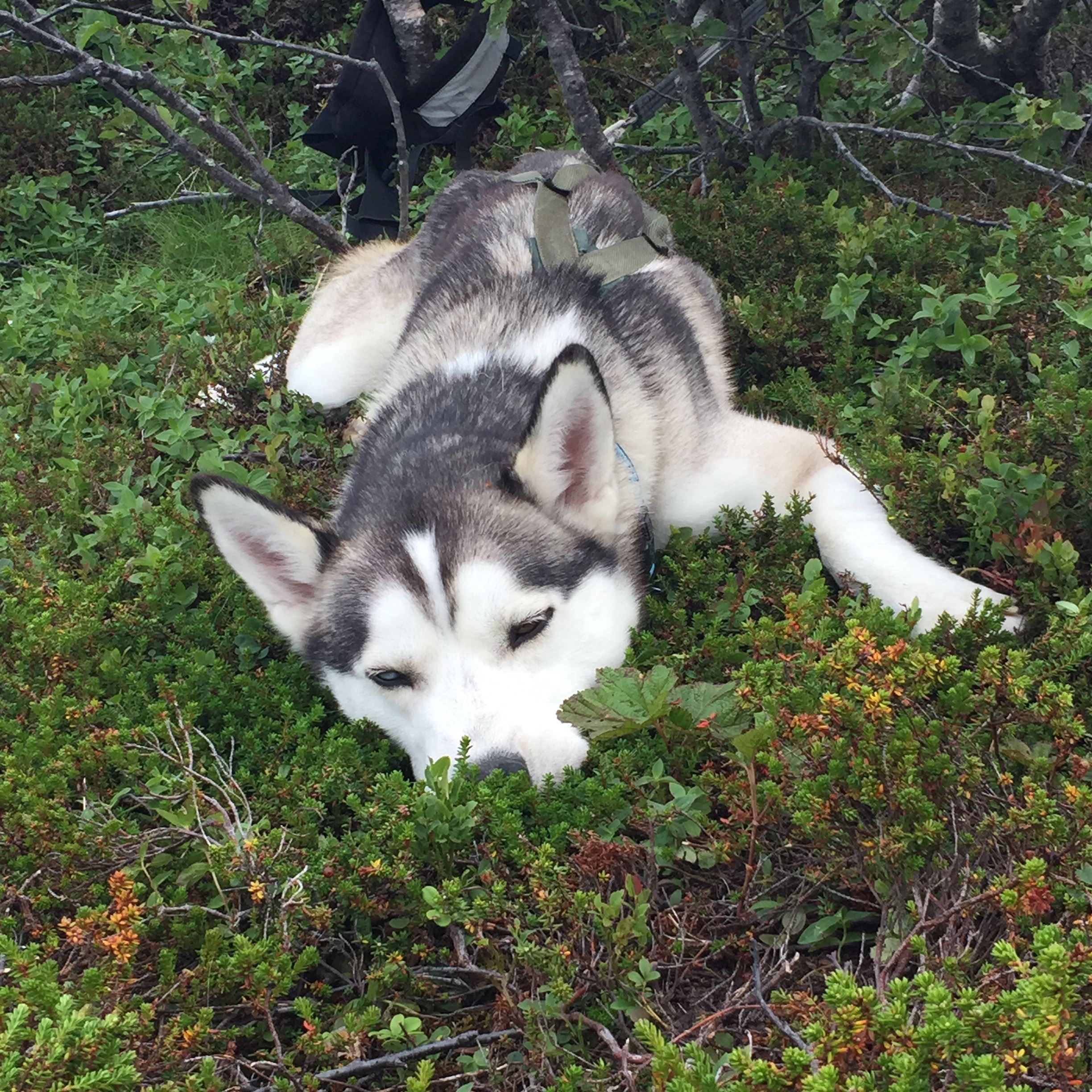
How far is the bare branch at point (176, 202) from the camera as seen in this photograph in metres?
6.62

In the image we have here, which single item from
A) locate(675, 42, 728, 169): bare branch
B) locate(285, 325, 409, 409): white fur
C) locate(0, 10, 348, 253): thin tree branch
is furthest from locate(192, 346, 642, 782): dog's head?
locate(675, 42, 728, 169): bare branch

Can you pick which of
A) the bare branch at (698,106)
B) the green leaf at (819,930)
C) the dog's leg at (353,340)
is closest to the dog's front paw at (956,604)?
the green leaf at (819,930)

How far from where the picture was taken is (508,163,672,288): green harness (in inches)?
151

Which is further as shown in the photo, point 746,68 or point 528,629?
point 746,68

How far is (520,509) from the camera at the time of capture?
9.59 feet

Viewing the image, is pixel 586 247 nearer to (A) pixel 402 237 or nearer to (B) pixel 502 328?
(B) pixel 502 328

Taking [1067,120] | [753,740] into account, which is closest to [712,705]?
[753,740]

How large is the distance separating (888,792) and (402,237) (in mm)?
4902

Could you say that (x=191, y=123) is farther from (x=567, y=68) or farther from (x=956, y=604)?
(x=956, y=604)

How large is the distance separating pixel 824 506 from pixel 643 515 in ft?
2.01

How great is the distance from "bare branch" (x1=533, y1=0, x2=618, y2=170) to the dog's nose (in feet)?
12.9

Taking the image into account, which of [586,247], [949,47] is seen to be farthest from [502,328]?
[949,47]

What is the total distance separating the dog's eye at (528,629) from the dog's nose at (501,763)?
33 centimetres

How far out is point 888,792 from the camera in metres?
Result: 1.98
